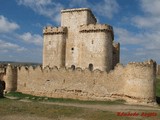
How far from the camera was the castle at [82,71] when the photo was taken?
23.4 metres

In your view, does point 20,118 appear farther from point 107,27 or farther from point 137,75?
point 107,27

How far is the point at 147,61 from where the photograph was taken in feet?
77.6

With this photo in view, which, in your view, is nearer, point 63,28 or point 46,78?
point 46,78

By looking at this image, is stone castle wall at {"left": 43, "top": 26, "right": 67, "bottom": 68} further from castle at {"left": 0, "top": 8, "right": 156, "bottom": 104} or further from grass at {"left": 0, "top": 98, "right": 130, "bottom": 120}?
grass at {"left": 0, "top": 98, "right": 130, "bottom": 120}

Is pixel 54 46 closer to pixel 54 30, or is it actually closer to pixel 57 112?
A: pixel 54 30

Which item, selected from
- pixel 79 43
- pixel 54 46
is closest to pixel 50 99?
pixel 79 43

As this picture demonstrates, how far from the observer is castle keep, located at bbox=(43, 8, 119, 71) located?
30.2m

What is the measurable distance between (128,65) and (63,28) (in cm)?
1153

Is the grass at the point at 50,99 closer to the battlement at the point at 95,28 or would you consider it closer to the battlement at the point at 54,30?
the battlement at the point at 54,30

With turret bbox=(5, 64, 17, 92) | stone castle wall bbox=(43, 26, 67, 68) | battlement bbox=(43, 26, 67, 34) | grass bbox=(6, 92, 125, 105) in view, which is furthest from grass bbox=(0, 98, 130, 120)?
battlement bbox=(43, 26, 67, 34)

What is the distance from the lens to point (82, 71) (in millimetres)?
25797

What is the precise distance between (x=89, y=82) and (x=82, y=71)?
4.08 ft

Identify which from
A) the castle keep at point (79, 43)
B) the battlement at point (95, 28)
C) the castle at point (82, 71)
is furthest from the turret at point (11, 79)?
the battlement at point (95, 28)

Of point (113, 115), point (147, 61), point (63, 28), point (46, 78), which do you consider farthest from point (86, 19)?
point (113, 115)
